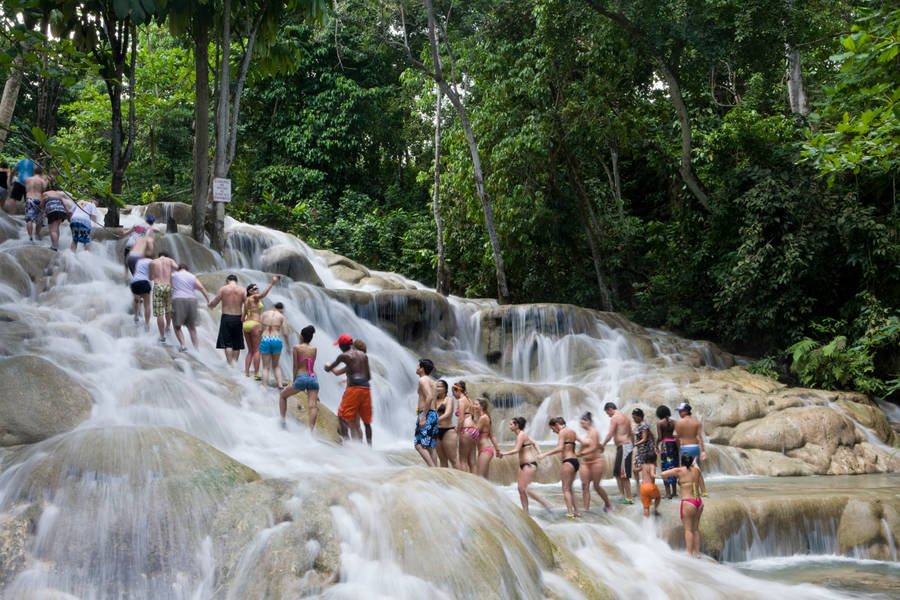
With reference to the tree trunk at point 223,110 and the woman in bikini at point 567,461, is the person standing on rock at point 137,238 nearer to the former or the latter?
the tree trunk at point 223,110

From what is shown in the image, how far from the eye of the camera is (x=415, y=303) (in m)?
18.1

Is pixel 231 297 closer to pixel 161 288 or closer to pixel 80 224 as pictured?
pixel 161 288

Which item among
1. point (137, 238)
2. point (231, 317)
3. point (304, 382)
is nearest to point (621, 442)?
point (304, 382)

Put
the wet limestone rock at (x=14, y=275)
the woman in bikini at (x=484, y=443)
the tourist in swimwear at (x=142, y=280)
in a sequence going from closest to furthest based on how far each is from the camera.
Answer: the woman in bikini at (x=484, y=443) < the tourist in swimwear at (x=142, y=280) < the wet limestone rock at (x=14, y=275)

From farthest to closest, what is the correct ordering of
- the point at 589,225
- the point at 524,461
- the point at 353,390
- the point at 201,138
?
the point at 589,225
the point at 201,138
the point at 353,390
the point at 524,461

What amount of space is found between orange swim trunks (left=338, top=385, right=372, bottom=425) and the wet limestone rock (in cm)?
642

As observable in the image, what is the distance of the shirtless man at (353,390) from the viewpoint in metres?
9.83

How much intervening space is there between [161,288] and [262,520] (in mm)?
5858

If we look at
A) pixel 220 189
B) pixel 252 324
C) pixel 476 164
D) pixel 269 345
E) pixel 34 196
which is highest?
pixel 476 164

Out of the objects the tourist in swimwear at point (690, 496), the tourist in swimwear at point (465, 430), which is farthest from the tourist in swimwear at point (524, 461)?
the tourist in swimwear at point (690, 496)

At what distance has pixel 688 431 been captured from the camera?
9.66 meters

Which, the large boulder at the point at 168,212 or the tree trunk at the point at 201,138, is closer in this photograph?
the tree trunk at the point at 201,138

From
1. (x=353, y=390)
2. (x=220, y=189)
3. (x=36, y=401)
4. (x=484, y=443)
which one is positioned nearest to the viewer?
(x=36, y=401)

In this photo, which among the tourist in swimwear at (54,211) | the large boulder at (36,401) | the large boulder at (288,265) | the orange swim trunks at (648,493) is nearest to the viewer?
the large boulder at (36,401)
